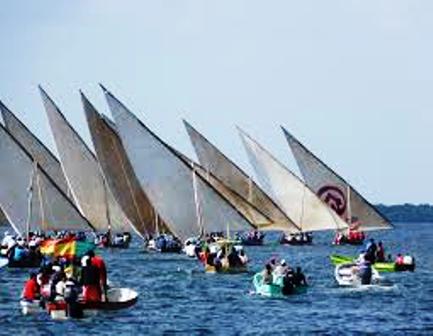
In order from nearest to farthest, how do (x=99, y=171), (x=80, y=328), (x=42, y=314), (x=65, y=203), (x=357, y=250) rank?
(x=80, y=328), (x=42, y=314), (x=65, y=203), (x=99, y=171), (x=357, y=250)

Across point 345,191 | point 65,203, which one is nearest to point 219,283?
point 65,203

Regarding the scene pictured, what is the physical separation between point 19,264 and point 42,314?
39.9 m

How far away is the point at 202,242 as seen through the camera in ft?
365

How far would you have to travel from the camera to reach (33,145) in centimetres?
15125

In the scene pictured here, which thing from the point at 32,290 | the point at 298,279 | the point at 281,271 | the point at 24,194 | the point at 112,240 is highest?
the point at 24,194

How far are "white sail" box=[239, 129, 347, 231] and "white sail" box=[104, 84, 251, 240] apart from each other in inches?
1608

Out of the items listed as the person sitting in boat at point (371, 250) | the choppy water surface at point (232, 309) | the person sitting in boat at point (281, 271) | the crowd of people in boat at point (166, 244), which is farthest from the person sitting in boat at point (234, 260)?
the crowd of people in boat at point (166, 244)

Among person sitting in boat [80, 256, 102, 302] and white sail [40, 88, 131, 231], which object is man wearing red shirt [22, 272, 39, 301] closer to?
person sitting in boat [80, 256, 102, 302]

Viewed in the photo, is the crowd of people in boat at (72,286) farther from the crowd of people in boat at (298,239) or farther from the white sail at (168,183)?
the crowd of people in boat at (298,239)

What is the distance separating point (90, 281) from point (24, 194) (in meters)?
59.4

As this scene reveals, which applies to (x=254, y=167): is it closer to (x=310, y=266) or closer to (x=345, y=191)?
(x=345, y=191)

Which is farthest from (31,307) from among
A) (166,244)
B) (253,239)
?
(253,239)

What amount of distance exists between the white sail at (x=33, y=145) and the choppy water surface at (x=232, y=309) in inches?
1759

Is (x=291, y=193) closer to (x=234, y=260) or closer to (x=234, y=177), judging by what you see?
(x=234, y=177)
